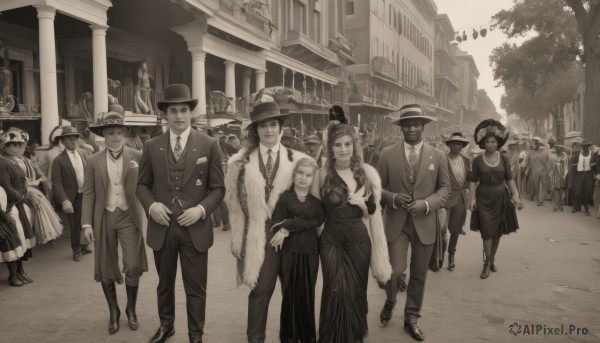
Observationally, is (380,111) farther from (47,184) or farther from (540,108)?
(47,184)

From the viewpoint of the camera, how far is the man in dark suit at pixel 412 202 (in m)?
4.41

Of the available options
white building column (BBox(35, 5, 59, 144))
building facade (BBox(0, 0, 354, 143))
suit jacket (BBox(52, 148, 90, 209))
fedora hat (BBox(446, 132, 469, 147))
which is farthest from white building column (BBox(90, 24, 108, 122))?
fedora hat (BBox(446, 132, 469, 147))

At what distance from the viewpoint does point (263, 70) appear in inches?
815

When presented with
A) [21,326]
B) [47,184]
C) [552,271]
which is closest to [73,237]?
[47,184]

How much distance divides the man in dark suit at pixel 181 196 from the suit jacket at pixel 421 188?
62.0 inches

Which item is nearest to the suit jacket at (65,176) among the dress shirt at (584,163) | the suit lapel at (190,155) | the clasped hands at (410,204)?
the suit lapel at (190,155)

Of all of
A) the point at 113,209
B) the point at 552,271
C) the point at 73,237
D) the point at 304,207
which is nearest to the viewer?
the point at 304,207

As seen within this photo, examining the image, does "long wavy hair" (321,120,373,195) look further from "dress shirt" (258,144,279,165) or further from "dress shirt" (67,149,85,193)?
"dress shirt" (67,149,85,193)

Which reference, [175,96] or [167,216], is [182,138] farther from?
[167,216]

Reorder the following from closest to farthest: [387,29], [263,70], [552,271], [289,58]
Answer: [552,271] < [263,70] < [289,58] < [387,29]

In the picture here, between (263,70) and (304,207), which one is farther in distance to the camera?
(263,70)

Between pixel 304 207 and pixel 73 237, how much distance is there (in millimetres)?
4867

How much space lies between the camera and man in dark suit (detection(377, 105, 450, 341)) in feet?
14.5

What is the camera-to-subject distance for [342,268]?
12.4ft
